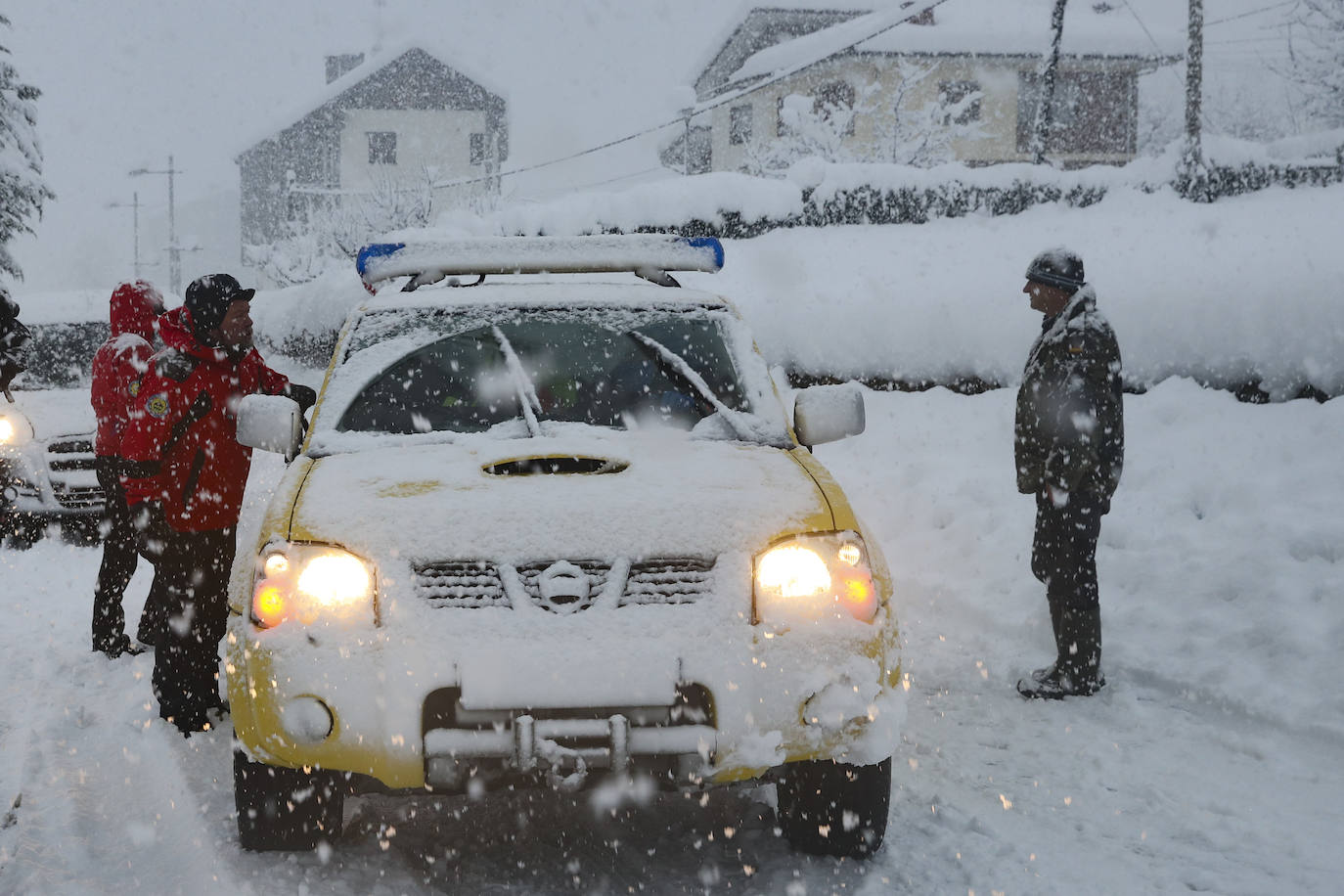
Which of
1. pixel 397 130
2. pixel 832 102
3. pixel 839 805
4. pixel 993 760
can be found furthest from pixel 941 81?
pixel 839 805

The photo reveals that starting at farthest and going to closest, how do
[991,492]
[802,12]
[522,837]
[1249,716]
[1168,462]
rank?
[802,12], [991,492], [1168,462], [1249,716], [522,837]

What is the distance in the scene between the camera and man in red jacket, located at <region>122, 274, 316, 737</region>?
5020 mm

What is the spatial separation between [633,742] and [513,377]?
162 cm

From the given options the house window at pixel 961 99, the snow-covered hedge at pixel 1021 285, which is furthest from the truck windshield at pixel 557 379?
the house window at pixel 961 99

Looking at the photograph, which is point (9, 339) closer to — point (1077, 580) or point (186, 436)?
point (186, 436)

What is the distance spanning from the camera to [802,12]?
48375 mm

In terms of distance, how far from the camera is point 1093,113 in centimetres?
4738

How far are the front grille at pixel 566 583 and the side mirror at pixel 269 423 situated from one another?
1162 millimetres

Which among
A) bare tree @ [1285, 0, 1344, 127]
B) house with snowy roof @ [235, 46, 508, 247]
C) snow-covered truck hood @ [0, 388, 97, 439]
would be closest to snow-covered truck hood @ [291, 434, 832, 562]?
snow-covered truck hood @ [0, 388, 97, 439]

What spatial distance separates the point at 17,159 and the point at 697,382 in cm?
2758

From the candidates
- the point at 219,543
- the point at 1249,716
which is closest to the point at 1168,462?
the point at 1249,716

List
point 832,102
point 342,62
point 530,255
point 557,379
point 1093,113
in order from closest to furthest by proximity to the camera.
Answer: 1. point 557,379
2. point 530,255
3. point 832,102
4. point 1093,113
5. point 342,62

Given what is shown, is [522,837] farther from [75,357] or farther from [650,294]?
[75,357]

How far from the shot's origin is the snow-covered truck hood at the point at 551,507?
3.28m
